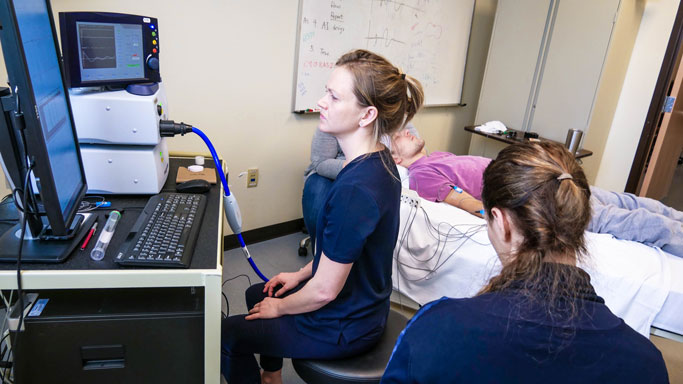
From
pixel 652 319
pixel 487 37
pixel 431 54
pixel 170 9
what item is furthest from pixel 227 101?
pixel 487 37

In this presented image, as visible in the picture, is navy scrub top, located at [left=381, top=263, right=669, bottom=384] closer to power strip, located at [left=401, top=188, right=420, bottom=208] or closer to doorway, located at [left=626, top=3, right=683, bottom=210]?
power strip, located at [left=401, top=188, right=420, bottom=208]

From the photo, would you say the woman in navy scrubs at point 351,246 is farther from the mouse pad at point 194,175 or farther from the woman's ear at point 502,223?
the mouse pad at point 194,175

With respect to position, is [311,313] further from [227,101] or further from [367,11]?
[367,11]

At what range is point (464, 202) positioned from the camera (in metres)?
2.07

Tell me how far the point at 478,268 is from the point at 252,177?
139 centimetres

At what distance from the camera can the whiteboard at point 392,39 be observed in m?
2.51

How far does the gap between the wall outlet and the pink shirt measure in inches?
34.6

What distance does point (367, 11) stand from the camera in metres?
2.68

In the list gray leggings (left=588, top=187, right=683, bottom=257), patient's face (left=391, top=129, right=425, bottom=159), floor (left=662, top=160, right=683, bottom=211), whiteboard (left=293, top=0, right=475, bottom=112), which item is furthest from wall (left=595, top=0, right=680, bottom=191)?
patient's face (left=391, top=129, right=425, bottom=159)

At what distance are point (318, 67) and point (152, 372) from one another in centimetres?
196

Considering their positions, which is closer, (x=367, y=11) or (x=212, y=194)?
(x=212, y=194)

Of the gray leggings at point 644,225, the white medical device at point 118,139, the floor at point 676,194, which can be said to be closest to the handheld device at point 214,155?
the white medical device at point 118,139

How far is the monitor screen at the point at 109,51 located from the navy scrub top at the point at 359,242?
0.73 meters

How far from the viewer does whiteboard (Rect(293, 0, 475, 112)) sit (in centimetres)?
251
